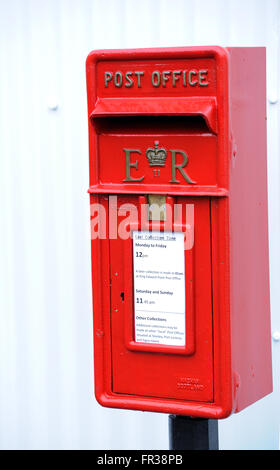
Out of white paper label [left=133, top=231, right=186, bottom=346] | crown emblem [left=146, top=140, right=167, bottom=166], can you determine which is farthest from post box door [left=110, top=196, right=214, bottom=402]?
crown emblem [left=146, top=140, right=167, bottom=166]

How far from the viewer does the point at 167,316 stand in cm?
237

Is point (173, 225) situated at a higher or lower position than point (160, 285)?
higher

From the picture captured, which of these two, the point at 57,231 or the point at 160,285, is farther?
the point at 57,231

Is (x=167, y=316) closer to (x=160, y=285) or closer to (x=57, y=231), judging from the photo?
(x=160, y=285)

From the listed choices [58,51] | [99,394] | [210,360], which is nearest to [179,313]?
[210,360]

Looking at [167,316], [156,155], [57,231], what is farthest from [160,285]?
[57,231]

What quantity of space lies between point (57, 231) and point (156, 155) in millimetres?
1481

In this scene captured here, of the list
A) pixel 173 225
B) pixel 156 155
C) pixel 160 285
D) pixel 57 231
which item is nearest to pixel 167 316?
pixel 160 285

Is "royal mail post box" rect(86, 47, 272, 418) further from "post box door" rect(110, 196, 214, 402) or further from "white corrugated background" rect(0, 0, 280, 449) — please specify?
"white corrugated background" rect(0, 0, 280, 449)

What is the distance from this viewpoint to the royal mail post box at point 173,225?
88.6 inches

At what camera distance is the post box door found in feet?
7.58

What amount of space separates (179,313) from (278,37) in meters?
1.47

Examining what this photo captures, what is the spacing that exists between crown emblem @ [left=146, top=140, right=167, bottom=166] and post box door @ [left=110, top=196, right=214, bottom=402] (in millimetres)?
117

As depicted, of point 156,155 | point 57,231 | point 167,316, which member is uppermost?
point 156,155
